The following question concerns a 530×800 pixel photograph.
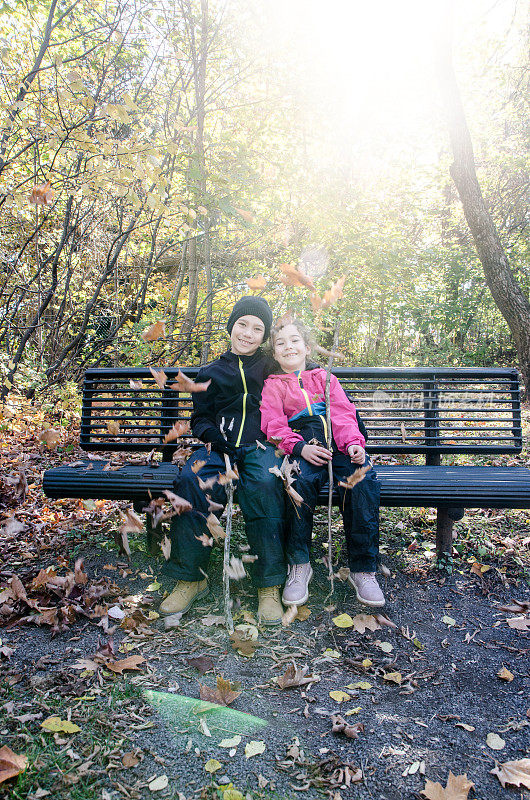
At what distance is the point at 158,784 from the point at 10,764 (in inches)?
17.8

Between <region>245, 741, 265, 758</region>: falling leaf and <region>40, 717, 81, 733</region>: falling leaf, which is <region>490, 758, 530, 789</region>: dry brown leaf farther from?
<region>40, 717, 81, 733</region>: falling leaf

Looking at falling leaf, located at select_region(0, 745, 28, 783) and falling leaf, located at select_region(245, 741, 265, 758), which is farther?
falling leaf, located at select_region(245, 741, 265, 758)

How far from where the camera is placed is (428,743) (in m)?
1.74

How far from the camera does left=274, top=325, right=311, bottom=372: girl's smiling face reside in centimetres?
294

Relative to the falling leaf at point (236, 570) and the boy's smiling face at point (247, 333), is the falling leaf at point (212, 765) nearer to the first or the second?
the falling leaf at point (236, 570)

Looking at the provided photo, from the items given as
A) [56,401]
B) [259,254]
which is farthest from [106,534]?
[259,254]

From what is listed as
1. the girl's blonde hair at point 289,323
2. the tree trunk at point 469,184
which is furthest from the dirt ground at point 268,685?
the tree trunk at point 469,184

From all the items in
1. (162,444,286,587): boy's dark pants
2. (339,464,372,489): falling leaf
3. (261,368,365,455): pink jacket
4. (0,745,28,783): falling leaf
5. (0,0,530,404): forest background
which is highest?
(0,0,530,404): forest background

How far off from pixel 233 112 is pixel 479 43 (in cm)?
532

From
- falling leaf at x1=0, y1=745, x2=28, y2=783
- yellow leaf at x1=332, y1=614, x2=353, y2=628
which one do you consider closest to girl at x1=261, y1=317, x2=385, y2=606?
yellow leaf at x1=332, y1=614, x2=353, y2=628

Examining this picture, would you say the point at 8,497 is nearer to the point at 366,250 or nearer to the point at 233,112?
the point at 233,112

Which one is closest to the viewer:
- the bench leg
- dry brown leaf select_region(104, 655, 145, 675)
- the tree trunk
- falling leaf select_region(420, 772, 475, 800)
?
falling leaf select_region(420, 772, 475, 800)

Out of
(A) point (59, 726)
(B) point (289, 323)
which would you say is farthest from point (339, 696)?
(B) point (289, 323)

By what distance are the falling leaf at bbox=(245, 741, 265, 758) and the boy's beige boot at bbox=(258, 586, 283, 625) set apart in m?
0.76
